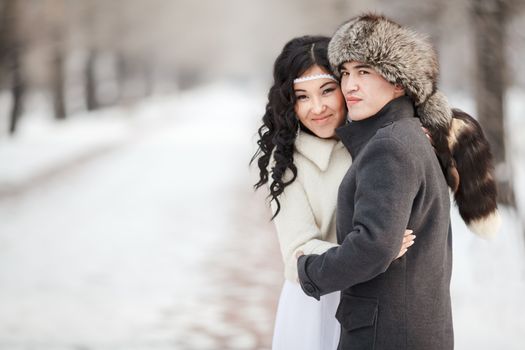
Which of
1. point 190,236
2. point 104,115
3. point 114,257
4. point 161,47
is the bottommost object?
point 114,257

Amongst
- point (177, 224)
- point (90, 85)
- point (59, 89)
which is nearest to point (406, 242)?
point (177, 224)

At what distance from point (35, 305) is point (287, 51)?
388cm

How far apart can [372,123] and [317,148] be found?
333 millimetres

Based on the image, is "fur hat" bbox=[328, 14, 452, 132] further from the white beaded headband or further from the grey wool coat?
the white beaded headband

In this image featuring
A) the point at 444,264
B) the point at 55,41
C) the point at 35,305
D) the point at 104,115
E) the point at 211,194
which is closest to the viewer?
the point at 444,264


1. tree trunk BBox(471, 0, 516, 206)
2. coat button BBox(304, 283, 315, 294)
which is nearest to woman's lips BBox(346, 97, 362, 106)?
coat button BBox(304, 283, 315, 294)

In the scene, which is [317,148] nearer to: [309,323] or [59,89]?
[309,323]

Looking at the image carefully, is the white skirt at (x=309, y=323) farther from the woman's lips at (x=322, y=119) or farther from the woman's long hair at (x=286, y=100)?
the woman's lips at (x=322, y=119)

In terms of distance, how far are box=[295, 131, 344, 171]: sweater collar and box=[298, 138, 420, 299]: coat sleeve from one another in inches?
15.5

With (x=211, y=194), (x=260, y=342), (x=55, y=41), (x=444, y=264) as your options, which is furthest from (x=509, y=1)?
(x=55, y=41)

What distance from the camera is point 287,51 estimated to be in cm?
220

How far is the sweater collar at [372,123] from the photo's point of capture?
5.85ft

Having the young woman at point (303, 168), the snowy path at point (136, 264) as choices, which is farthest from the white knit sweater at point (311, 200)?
the snowy path at point (136, 264)

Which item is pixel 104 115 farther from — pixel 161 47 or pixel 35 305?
pixel 35 305
